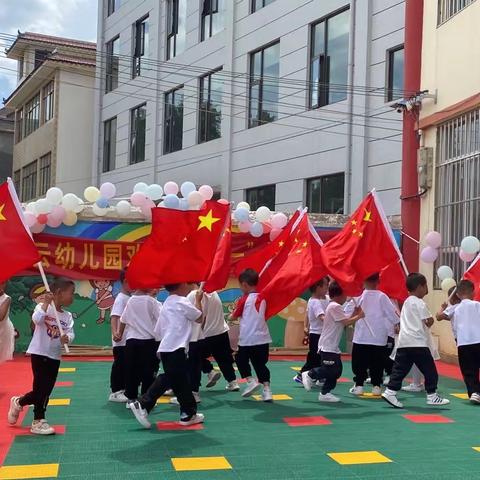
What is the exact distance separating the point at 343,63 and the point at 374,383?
31.3 ft

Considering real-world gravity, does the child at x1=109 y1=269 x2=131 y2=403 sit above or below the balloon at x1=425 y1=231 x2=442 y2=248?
below

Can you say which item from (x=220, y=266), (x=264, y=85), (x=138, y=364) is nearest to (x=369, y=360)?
(x=220, y=266)

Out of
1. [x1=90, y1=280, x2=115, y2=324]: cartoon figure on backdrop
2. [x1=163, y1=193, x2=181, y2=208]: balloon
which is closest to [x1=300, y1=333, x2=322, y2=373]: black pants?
[x1=163, y1=193, x2=181, y2=208]: balloon

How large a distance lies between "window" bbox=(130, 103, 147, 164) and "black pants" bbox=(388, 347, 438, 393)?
17953mm

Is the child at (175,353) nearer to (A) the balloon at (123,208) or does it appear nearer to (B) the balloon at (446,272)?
(B) the balloon at (446,272)

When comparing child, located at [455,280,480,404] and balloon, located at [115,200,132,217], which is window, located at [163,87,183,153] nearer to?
balloon, located at [115,200,132,217]

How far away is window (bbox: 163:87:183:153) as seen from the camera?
22.6m

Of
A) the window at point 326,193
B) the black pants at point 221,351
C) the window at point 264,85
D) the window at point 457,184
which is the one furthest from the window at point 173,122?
the black pants at point 221,351

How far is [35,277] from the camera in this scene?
12281 millimetres

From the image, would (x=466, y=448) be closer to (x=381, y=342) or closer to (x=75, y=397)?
(x=381, y=342)

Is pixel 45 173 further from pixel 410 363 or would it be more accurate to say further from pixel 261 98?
pixel 410 363

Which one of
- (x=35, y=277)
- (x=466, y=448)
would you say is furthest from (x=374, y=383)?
(x=35, y=277)

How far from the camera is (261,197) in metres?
19.0

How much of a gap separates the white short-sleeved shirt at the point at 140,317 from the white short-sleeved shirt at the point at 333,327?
1.99 metres
